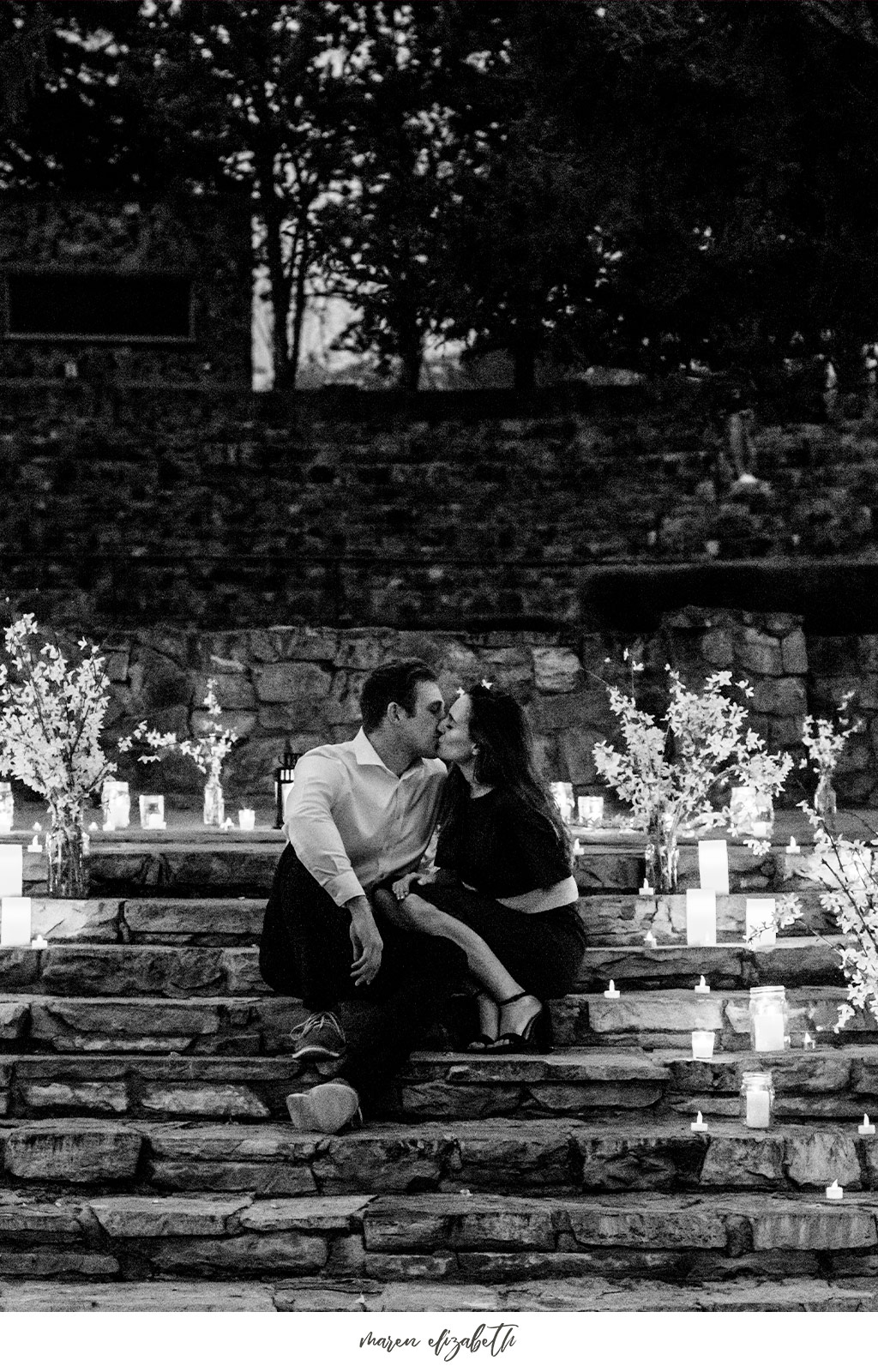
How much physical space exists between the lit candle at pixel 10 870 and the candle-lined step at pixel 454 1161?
4.21ft

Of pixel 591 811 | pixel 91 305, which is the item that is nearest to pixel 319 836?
pixel 591 811

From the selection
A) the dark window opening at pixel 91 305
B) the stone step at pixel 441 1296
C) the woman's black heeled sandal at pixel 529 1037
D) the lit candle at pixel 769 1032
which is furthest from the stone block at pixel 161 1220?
the dark window opening at pixel 91 305

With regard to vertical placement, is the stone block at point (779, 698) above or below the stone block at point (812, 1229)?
above

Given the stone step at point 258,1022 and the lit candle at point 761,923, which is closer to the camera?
the stone step at point 258,1022

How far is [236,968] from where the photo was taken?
500 cm

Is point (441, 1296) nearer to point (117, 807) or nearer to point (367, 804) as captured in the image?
point (367, 804)

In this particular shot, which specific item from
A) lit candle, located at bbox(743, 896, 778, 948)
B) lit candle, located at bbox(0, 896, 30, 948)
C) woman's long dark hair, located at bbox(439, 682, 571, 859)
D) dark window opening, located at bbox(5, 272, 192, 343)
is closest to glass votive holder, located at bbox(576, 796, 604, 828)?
lit candle, located at bbox(743, 896, 778, 948)

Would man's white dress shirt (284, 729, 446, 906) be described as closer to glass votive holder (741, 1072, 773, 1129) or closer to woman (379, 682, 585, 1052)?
woman (379, 682, 585, 1052)

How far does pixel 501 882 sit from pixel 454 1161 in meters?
0.82

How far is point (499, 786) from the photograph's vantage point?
15.6 feet

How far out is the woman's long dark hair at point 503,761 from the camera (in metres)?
4.73

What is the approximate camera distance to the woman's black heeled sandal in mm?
4602

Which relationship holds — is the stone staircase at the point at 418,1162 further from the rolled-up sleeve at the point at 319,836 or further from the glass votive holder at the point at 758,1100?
the rolled-up sleeve at the point at 319,836

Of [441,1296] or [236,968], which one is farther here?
[236,968]
